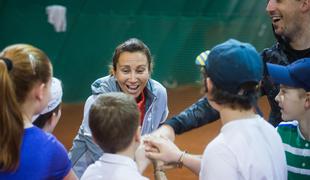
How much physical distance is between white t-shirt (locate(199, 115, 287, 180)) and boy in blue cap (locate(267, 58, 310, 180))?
1.13ft

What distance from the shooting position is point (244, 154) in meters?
1.84

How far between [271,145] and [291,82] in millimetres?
446

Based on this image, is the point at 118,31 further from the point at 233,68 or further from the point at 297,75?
the point at 233,68

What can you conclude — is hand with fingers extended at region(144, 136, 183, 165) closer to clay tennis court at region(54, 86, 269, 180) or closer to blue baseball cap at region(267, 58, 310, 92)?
blue baseball cap at region(267, 58, 310, 92)

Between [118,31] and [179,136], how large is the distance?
2.90 m

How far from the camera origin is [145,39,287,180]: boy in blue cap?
183 cm

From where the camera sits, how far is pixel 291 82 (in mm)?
2271

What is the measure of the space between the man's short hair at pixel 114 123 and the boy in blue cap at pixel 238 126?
0.29m

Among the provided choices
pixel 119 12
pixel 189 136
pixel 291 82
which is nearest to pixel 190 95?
pixel 119 12

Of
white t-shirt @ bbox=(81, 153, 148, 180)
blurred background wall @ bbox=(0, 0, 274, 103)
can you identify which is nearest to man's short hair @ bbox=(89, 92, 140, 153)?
white t-shirt @ bbox=(81, 153, 148, 180)

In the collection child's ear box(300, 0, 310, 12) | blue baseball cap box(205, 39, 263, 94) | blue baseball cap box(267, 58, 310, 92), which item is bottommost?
blue baseball cap box(267, 58, 310, 92)

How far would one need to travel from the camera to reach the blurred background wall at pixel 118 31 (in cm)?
754

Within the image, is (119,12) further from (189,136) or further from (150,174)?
(150,174)

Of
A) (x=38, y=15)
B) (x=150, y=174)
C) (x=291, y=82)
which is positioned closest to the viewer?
(x=291, y=82)
